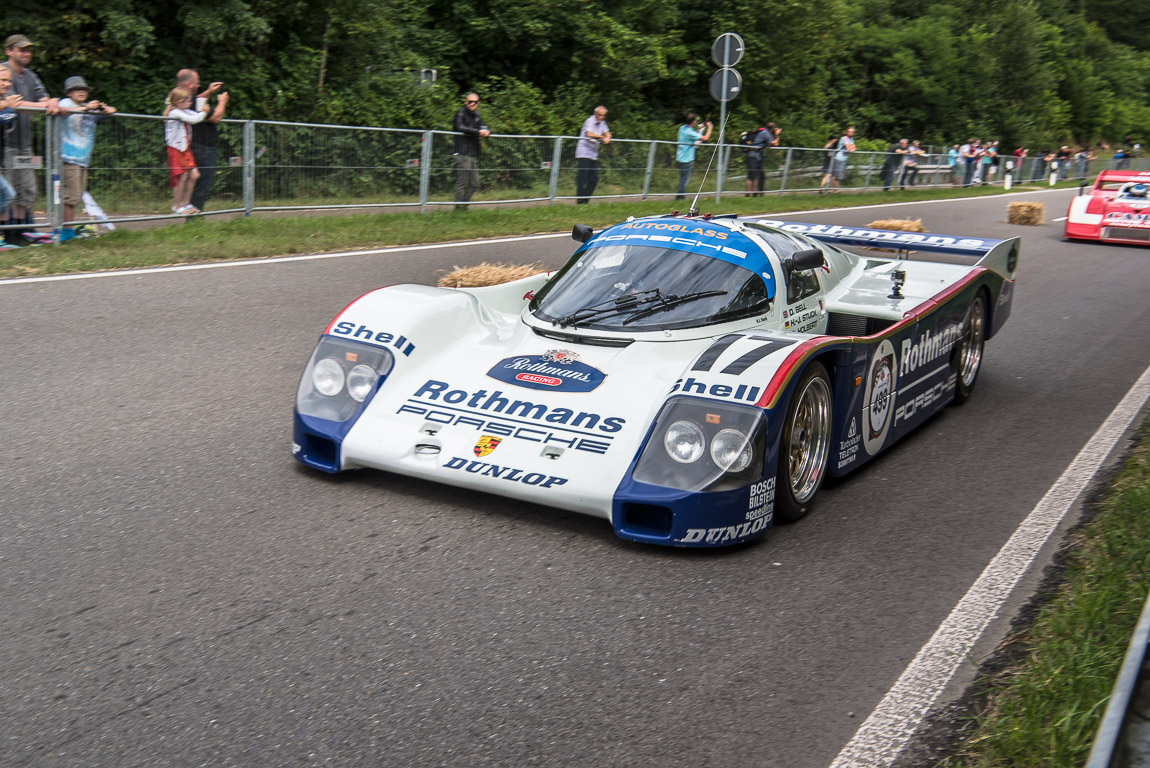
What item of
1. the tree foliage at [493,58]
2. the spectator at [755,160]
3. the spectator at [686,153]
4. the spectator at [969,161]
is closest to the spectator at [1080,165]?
the tree foliage at [493,58]

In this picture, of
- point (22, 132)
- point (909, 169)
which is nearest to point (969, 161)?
point (909, 169)

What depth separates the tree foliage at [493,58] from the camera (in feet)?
59.0

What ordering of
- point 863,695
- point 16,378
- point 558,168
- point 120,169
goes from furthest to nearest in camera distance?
point 558,168 < point 120,169 < point 16,378 < point 863,695

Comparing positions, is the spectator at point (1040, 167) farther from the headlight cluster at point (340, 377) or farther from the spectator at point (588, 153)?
the headlight cluster at point (340, 377)

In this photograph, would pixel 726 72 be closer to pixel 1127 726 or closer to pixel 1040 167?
pixel 1127 726

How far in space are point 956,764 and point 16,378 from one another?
17.8ft

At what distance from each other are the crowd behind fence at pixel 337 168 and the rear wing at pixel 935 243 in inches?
53.6

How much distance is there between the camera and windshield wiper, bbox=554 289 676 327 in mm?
5473

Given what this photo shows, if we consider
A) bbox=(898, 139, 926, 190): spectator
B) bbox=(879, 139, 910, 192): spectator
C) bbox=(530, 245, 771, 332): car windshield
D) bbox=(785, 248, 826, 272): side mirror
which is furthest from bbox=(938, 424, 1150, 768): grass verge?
bbox=(898, 139, 926, 190): spectator

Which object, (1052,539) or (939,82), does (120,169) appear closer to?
(1052,539)

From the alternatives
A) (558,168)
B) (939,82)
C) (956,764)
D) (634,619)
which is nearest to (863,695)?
(956,764)

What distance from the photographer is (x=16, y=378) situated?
625 cm

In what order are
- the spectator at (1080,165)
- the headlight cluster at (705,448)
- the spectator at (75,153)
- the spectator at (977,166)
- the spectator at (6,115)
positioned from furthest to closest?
the spectator at (1080,165), the spectator at (977,166), the spectator at (75,153), the spectator at (6,115), the headlight cluster at (705,448)

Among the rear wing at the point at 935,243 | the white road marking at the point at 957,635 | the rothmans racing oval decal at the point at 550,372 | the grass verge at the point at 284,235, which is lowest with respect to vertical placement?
the white road marking at the point at 957,635
